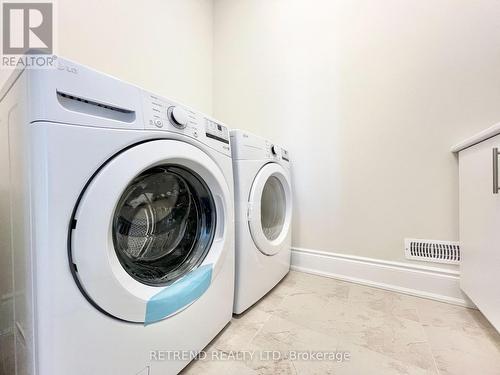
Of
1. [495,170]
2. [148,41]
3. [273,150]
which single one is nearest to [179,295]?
[273,150]

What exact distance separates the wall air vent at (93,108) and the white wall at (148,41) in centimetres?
77

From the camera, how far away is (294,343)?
0.72 meters

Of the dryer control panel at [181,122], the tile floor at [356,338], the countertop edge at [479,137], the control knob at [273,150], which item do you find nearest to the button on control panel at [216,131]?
the dryer control panel at [181,122]

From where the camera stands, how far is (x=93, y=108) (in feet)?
1.40

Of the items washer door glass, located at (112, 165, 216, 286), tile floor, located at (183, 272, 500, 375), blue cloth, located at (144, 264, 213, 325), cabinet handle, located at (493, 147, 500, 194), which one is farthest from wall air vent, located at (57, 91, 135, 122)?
cabinet handle, located at (493, 147, 500, 194)

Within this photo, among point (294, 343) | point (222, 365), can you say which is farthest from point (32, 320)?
point (294, 343)

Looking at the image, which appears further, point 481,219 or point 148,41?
point 148,41

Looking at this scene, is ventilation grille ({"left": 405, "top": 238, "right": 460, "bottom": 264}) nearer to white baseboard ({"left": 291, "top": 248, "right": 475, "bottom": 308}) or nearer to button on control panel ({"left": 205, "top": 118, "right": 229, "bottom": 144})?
white baseboard ({"left": 291, "top": 248, "right": 475, "bottom": 308})

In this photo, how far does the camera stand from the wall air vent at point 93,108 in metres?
0.39

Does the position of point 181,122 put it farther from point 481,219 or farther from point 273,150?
point 481,219

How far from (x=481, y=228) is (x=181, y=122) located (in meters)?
1.02

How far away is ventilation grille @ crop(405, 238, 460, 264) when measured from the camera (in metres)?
0.97

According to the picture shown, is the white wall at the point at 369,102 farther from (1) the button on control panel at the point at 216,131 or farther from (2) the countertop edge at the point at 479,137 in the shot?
(1) the button on control panel at the point at 216,131

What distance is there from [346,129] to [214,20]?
4.31 ft
